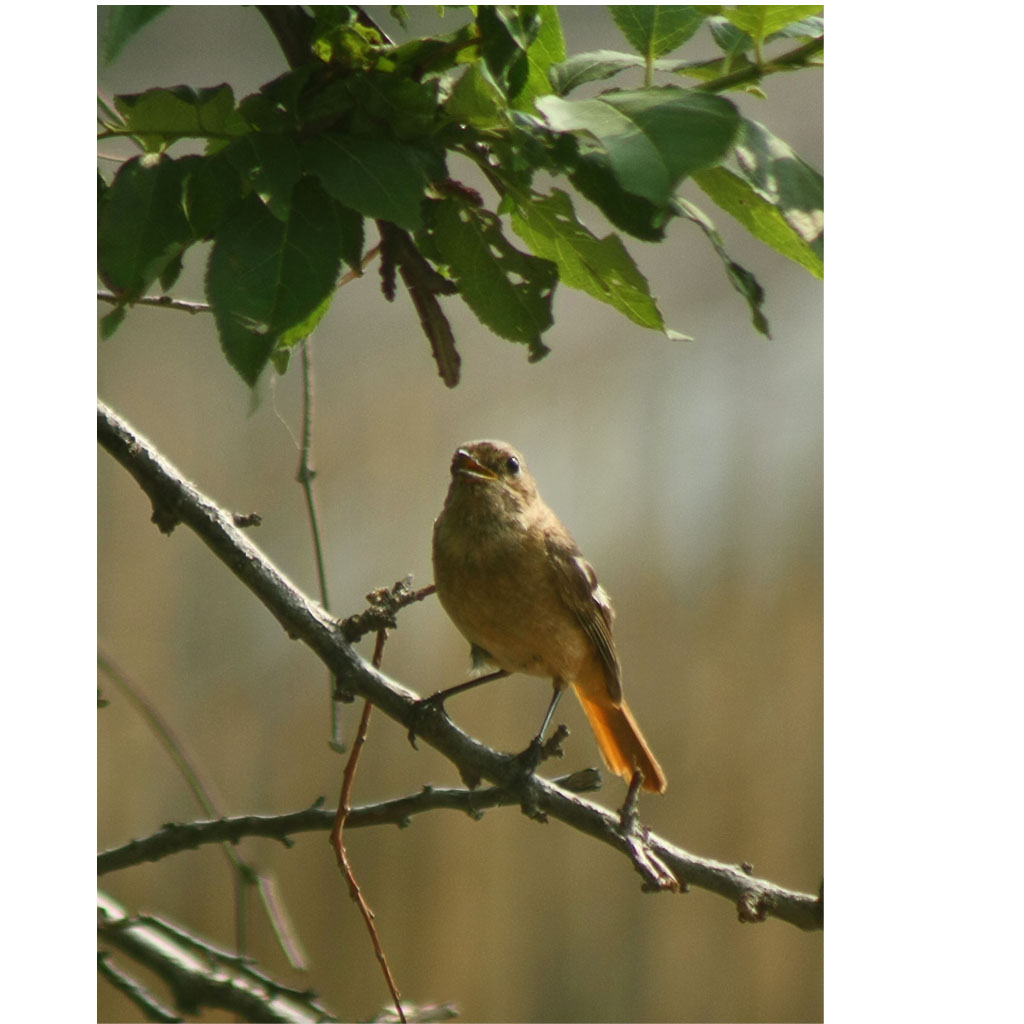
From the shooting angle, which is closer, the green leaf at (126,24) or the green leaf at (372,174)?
the green leaf at (126,24)

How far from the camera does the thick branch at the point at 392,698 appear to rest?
127cm

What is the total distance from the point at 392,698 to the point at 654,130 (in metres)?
0.73

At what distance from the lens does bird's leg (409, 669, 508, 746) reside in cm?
133

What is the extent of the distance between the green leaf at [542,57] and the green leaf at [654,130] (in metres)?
0.11

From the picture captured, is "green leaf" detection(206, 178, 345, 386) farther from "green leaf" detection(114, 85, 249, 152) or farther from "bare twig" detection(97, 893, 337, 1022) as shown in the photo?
"bare twig" detection(97, 893, 337, 1022)

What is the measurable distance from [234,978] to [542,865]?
57 centimetres

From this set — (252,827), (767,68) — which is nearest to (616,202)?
(767,68)

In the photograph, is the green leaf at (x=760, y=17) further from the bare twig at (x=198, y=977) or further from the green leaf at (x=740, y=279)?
the bare twig at (x=198, y=977)

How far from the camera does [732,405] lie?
1.92 m

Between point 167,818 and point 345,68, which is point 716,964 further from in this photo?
point 345,68

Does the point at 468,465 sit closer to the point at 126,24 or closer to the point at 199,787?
the point at 199,787

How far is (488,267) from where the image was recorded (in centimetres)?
113

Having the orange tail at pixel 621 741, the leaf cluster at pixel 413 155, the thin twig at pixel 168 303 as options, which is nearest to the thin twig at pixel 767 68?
the leaf cluster at pixel 413 155

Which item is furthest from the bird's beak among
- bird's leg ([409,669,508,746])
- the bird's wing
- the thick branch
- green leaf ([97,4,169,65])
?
green leaf ([97,4,169,65])
